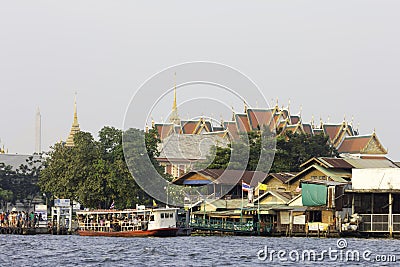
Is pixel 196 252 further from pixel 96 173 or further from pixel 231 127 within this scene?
pixel 231 127


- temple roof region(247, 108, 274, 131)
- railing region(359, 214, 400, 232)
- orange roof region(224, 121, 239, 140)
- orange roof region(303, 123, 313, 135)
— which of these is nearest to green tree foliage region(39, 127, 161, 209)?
orange roof region(224, 121, 239, 140)

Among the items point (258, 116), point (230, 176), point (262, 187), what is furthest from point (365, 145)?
point (262, 187)

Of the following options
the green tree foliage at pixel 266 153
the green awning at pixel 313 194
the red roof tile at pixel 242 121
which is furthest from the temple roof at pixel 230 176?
the red roof tile at pixel 242 121

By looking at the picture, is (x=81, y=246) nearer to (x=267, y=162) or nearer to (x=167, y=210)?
(x=167, y=210)

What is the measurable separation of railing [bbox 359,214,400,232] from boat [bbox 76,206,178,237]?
38.0 feet

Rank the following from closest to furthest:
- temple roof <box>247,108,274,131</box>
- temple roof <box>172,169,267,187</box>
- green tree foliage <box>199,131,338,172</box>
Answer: temple roof <box>172,169,267,187</box> < green tree foliage <box>199,131,338,172</box> < temple roof <box>247,108,274,131</box>

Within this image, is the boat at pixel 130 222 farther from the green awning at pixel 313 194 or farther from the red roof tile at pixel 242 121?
the red roof tile at pixel 242 121

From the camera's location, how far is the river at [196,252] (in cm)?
4072

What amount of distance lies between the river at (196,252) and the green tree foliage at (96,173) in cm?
1694

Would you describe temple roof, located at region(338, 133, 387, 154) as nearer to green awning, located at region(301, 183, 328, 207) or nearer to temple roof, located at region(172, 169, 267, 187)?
temple roof, located at region(172, 169, 267, 187)

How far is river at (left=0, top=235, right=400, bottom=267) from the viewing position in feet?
134

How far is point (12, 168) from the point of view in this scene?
369 ft

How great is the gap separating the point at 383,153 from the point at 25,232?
163 feet

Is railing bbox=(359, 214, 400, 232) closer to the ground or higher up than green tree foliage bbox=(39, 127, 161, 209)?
closer to the ground
